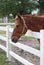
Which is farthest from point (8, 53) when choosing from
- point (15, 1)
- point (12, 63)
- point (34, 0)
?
point (34, 0)

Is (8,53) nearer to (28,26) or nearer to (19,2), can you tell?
(28,26)

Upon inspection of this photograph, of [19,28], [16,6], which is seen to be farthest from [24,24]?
[16,6]

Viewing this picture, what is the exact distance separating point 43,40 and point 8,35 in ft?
9.95

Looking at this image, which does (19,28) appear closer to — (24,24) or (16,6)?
(24,24)

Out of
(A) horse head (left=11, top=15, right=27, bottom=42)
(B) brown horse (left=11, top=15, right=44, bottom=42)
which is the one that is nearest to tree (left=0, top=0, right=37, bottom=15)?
(B) brown horse (left=11, top=15, right=44, bottom=42)

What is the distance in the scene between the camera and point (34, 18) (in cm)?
595

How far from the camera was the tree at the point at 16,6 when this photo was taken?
3656 cm

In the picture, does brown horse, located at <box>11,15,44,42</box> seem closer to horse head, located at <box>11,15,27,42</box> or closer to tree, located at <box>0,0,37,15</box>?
horse head, located at <box>11,15,27,42</box>

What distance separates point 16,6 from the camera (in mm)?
37281

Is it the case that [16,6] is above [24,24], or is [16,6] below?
below

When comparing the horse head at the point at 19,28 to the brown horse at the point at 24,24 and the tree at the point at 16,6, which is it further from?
the tree at the point at 16,6

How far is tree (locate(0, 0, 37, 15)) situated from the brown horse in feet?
98.8

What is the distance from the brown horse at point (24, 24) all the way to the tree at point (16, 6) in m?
30.1

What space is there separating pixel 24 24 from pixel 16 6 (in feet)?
Answer: 105
